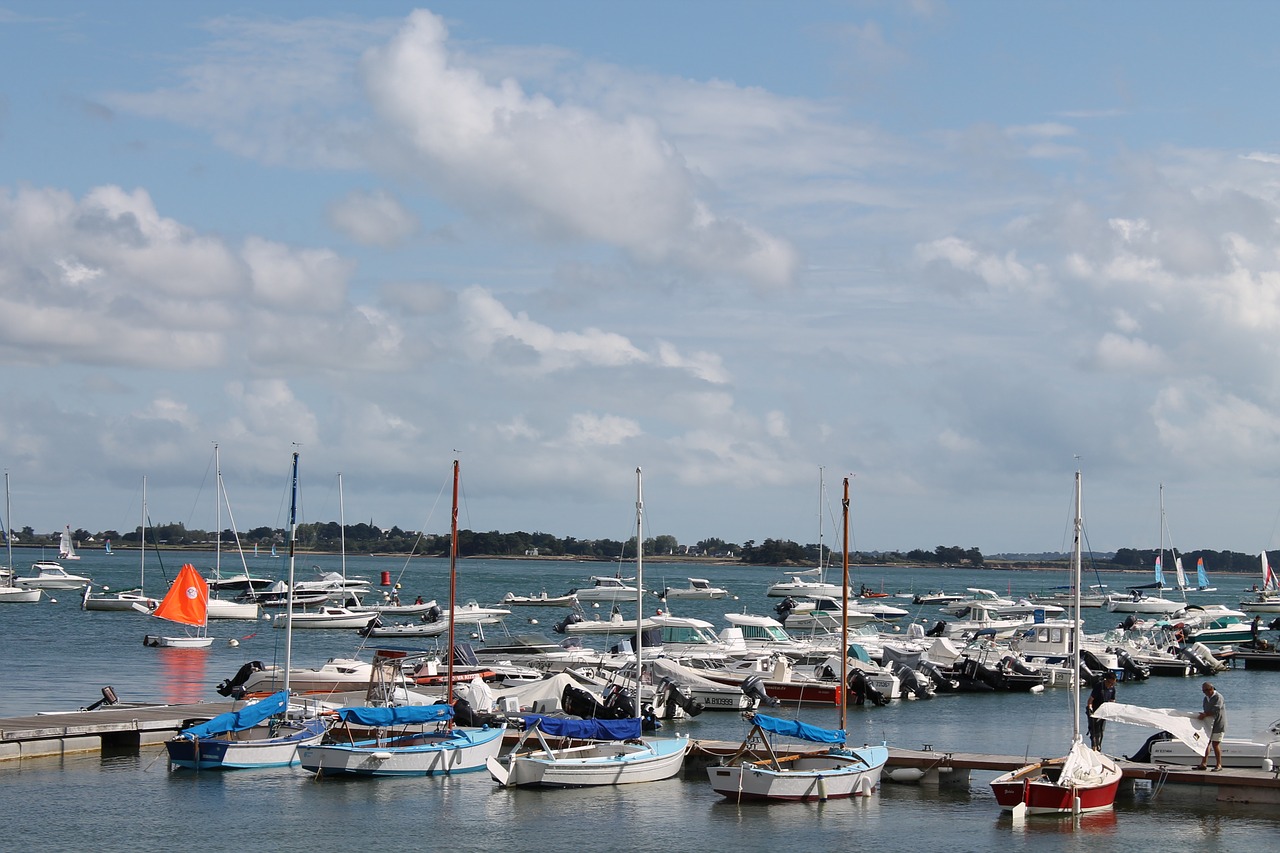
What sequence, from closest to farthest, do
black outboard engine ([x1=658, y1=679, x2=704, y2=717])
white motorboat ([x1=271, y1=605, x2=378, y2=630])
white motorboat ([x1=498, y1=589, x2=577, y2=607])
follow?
1. black outboard engine ([x1=658, y1=679, x2=704, y2=717])
2. white motorboat ([x1=271, y1=605, x2=378, y2=630])
3. white motorboat ([x1=498, y1=589, x2=577, y2=607])

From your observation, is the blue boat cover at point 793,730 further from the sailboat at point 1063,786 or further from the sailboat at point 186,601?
the sailboat at point 186,601

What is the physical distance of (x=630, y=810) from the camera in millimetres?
35000

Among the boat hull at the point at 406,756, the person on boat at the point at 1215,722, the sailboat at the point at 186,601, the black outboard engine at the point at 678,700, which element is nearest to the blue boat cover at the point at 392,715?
the boat hull at the point at 406,756

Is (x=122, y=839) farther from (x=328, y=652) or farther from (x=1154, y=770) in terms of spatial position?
(x=328, y=652)

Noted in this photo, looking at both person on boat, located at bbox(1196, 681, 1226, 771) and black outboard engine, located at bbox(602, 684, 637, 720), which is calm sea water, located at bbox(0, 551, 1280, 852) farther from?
black outboard engine, located at bbox(602, 684, 637, 720)

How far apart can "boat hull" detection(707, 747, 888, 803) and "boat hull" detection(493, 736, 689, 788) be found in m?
2.15

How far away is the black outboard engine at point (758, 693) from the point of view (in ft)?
180

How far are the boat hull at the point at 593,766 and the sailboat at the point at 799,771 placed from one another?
1.86 metres

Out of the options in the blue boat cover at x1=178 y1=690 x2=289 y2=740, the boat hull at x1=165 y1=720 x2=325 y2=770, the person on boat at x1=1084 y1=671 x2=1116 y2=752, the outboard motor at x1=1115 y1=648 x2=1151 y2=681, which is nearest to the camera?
→ the person on boat at x1=1084 y1=671 x2=1116 y2=752

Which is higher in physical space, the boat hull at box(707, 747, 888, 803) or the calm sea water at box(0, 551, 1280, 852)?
the boat hull at box(707, 747, 888, 803)

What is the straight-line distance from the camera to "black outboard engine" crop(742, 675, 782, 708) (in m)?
54.9

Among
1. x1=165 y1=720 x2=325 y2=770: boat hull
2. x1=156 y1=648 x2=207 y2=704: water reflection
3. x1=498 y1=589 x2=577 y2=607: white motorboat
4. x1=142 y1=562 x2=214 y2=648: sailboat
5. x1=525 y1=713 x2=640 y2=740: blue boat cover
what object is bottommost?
x1=498 y1=589 x2=577 y2=607: white motorboat

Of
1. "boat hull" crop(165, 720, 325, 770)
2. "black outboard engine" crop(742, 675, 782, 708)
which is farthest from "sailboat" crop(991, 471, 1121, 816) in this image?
"black outboard engine" crop(742, 675, 782, 708)

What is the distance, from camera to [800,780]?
3534cm
